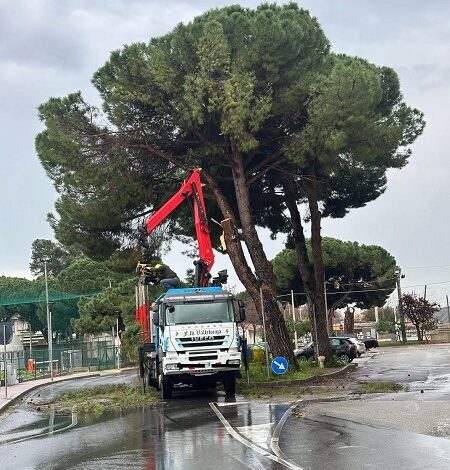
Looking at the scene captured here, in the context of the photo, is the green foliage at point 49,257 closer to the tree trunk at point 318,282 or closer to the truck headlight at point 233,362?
the tree trunk at point 318,282

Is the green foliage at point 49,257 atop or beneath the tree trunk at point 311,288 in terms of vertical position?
atop

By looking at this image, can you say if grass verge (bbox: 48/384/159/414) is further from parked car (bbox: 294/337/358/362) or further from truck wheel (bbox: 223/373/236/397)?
→ parked car (bbox: 294/337/358/362)

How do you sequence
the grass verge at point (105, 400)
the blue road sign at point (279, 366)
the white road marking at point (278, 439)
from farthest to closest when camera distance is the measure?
the blue road sign at point (279, 366)
the grass verge at point (105, 400)
the white road marking at point (278, 439)

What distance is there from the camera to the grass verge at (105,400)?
21.4 m

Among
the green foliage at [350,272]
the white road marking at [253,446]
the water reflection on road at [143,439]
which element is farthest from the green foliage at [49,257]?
the white road marking at [253,446]

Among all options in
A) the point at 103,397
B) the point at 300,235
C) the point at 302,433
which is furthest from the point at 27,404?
the point at 302,433

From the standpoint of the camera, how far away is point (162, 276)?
28.4 metres

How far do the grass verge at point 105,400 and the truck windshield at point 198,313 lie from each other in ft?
7.85

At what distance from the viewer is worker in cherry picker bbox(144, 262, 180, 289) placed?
2589 centimetres

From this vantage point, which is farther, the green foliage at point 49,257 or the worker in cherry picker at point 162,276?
the green foliage at point 49,257

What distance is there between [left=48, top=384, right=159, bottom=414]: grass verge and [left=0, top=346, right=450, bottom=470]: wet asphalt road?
1.37 meters

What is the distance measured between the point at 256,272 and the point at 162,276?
3.42 meters

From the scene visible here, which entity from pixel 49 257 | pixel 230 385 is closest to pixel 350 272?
pixel 230 385

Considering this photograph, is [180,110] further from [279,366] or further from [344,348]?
[344,348]
